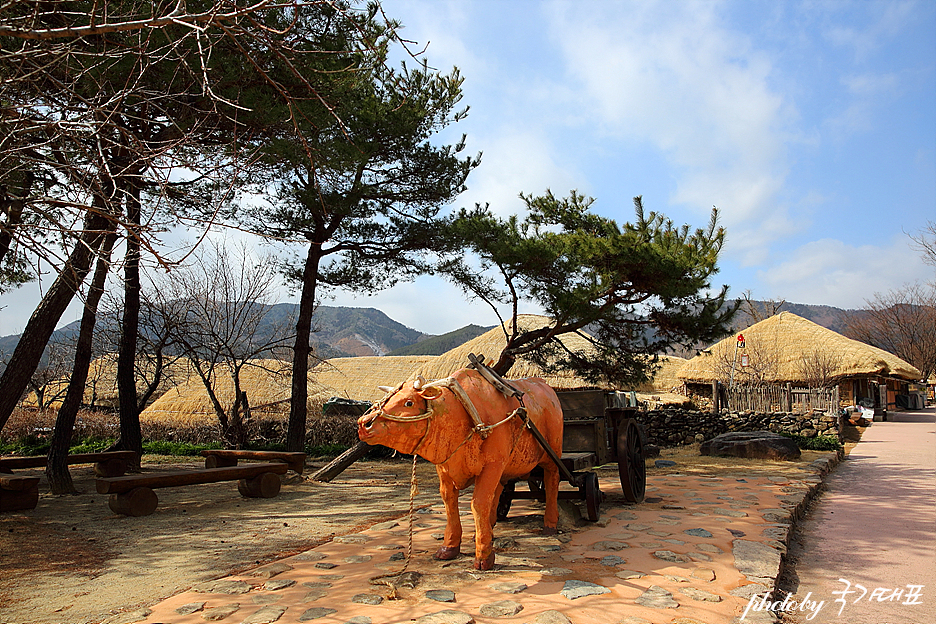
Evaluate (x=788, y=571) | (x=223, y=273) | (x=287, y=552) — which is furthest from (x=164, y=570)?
(x=223, y=273)

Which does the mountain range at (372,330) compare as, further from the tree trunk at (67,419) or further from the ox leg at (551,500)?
the ox leg at (551,500)

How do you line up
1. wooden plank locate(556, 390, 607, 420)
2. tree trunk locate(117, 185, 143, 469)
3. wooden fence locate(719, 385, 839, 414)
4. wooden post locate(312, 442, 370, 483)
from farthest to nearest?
wooden fence locate(719, 385, 839, 414) → wooden post locate(312, 442, 370, 483) → tree trunk locate(117, 185, 143, 469) → wooden plank locate(556, 390, 607, 420)

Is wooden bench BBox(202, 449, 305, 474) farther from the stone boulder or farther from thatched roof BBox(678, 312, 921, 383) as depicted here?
thatched roof BBox(678, 312, 921, 383)

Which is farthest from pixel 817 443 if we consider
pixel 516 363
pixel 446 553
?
pixel 446 553

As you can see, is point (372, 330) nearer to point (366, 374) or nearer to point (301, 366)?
point (366, 374)

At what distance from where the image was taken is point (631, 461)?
6.30 meters

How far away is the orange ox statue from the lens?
351 centimetres

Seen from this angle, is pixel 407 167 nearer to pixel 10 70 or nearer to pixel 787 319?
pixel 10 70

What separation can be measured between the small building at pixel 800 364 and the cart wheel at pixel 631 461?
57.5ft

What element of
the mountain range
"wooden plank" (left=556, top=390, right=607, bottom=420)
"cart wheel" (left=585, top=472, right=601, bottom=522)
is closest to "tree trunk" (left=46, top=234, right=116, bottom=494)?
"wooden plank" (left=556, top=390, right=607, bottom=420)

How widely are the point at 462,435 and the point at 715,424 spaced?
1427 cm

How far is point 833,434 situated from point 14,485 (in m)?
17.5

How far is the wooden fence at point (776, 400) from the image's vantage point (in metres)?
17.1

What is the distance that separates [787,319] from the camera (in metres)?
28.3
